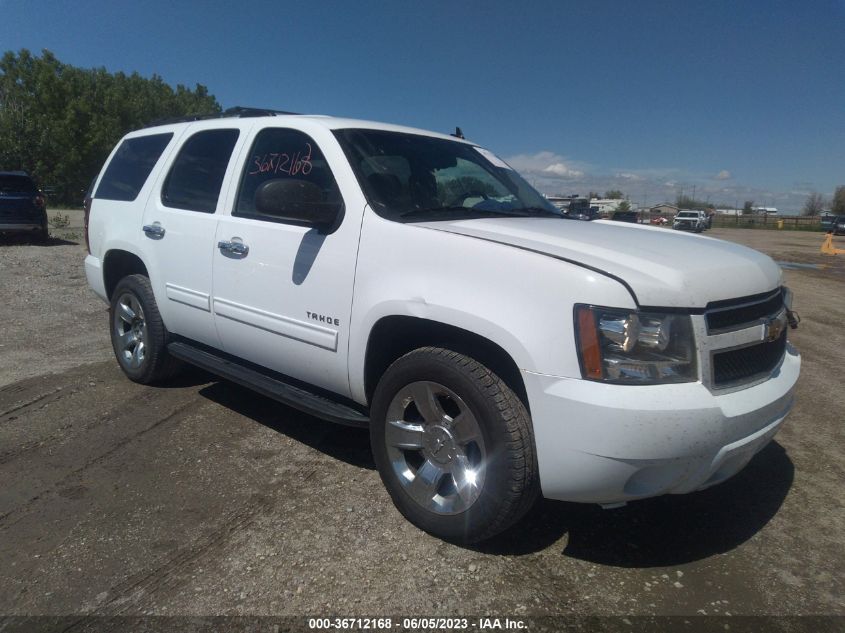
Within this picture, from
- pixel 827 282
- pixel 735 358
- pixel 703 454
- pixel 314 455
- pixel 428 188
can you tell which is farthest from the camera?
pixel 827 282

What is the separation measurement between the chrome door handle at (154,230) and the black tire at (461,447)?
7.42 ft

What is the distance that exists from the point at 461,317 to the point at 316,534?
4.08ft

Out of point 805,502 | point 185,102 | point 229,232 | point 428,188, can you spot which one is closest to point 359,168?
point 428,188

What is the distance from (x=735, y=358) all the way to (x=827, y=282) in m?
12.6

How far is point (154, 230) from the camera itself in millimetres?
4270

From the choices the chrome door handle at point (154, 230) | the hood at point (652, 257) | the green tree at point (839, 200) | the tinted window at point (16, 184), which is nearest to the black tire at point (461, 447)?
the hood at point (652, 257)

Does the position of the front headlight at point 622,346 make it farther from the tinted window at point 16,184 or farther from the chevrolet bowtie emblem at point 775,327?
the tinted window at point 16,184

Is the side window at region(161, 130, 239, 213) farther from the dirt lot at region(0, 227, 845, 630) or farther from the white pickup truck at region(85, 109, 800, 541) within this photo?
the dirt lot at region(0, 227, 845, 630)

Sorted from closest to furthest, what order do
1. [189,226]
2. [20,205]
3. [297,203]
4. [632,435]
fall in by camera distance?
[632,435] → [297,203] → [189,226] → [20,205]

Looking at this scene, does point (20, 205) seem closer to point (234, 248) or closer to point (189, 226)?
point (189, 226)

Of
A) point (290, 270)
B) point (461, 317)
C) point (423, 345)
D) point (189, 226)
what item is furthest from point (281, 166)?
point (461, 317)

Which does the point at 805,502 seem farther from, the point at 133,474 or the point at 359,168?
the point at 133,474

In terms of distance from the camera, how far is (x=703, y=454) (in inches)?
90.0

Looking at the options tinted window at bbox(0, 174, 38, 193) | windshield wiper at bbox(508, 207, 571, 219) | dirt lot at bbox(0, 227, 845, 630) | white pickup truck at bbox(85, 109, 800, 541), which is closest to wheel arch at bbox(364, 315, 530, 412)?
white pickup truck at bbox(85, 109, 800, 541)
